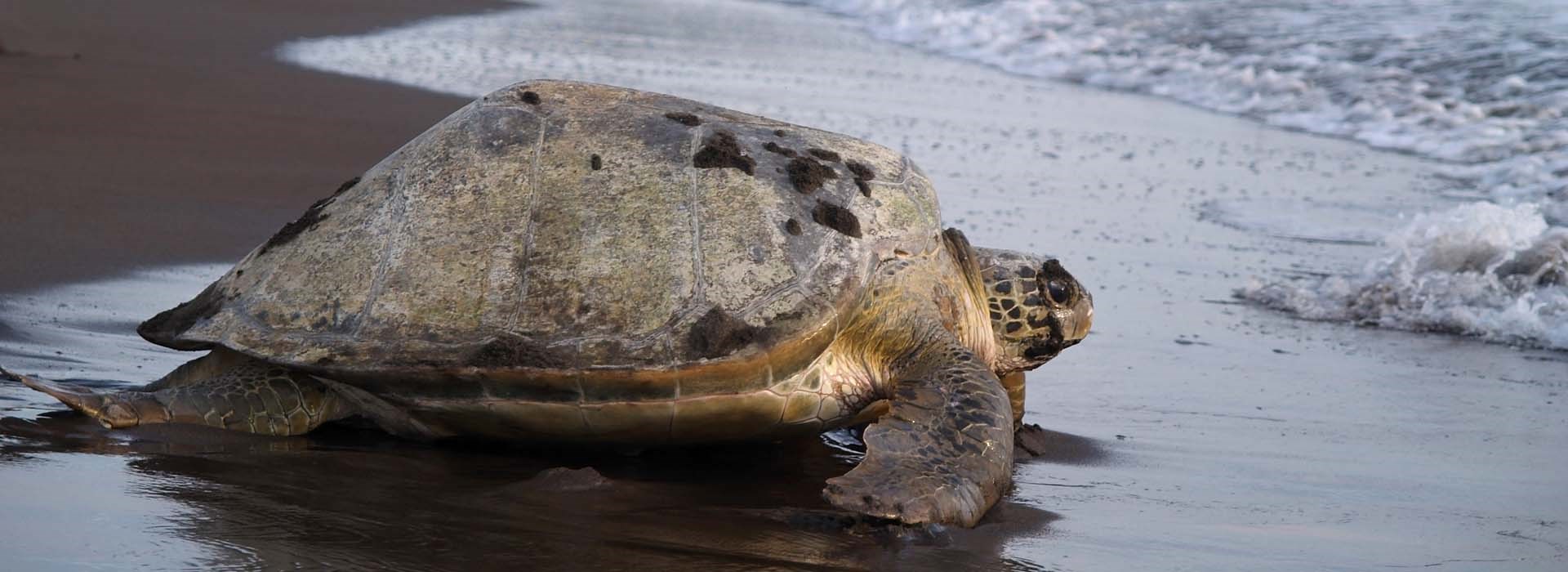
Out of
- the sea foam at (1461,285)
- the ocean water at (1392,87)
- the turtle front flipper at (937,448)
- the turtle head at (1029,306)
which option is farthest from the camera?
the ocean water at (1392,87)

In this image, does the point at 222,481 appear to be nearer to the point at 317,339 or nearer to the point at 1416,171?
the point at 317,339

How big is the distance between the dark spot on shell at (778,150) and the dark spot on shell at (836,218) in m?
0.21

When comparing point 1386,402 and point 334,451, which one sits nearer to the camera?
point 334,451

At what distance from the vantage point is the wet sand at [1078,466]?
3043 mm

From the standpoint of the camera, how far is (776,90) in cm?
1080

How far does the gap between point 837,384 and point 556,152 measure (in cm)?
95

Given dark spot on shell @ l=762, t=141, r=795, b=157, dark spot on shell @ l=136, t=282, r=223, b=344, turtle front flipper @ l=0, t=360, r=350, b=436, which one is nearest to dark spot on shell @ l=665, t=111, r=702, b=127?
dark spot on shell @ l=762, t=141, r=795, b=157

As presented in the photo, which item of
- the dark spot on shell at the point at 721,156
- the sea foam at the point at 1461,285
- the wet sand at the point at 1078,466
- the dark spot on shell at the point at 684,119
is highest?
the dark spot on shell at the point at 684,119

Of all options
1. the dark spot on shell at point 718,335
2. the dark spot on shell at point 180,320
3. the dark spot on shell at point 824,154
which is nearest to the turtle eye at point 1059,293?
the dark spot on shell at point 824,154

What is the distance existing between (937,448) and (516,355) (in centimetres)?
102

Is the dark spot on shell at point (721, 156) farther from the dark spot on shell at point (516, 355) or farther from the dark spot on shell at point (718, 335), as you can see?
the dark spot on shell at point (516, 355)

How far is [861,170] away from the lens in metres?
4.20

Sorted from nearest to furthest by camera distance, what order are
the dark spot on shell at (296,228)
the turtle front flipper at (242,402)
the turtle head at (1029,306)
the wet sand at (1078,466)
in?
the wet sand at (1078,466), the turtle front flipper at (242,402), the dark spot on shell at (296,228), the turtle head at (1029,306)

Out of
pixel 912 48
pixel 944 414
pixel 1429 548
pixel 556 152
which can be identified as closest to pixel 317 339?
pixel 556 152
